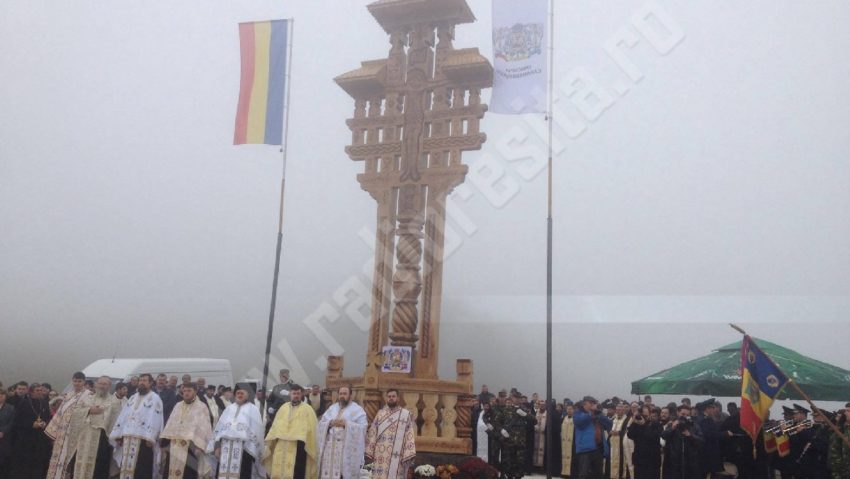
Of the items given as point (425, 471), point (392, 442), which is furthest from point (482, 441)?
point (392, 442)

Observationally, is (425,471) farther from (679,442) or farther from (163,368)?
(163,368)

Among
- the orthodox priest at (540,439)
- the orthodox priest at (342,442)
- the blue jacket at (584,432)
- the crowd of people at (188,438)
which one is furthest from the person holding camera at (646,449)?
the orthodox priest at (342,442)

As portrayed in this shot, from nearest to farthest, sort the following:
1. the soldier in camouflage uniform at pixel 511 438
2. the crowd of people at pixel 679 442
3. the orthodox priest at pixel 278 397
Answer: the crowd of people at pixel 679 442
the soldier in camouflage uniform at pixel 511 438
the orthodox priest at pixel 278 397

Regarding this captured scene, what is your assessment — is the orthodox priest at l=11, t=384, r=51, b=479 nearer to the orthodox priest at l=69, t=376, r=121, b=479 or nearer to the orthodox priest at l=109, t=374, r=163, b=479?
the orthodox priest at l=69, t=376, r=121, b=479

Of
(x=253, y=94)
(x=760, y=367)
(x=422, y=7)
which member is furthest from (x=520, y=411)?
(x=253, y=94)

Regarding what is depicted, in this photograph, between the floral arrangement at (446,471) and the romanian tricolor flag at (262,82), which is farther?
the romanian tricolor flag at (262,82)

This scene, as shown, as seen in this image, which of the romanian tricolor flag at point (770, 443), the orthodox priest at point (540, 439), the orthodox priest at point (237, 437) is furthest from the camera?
the orthodox priest at point (540, 439)

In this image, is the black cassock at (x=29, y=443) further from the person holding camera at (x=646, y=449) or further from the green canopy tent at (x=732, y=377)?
the green canopy tent at (x=732, y=377)

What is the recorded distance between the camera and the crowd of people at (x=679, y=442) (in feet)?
36.5

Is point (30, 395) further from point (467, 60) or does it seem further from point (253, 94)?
point (467, 60)

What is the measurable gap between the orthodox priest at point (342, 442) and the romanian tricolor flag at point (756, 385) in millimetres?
5218

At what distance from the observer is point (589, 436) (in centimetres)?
1427

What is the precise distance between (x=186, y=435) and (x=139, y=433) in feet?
2.52

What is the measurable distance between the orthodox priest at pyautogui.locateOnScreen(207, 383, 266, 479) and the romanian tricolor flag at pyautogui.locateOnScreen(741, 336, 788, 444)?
681cm
